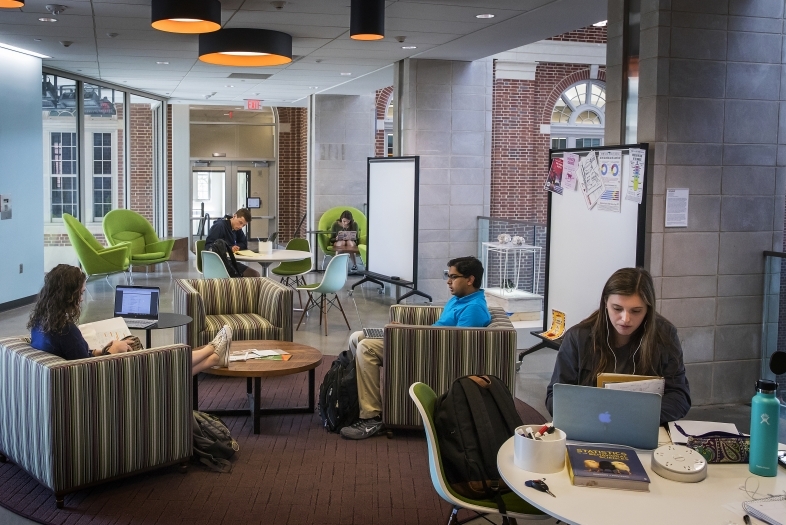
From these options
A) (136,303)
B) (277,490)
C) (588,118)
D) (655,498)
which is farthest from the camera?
(588,118)

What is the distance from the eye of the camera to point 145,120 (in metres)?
16.0

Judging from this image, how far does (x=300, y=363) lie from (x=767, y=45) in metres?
3.84

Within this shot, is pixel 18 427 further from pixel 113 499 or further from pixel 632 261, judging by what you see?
pixel 632 261

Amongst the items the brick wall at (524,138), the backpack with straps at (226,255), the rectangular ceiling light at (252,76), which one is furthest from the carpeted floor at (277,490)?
the brick wall at (524,138)

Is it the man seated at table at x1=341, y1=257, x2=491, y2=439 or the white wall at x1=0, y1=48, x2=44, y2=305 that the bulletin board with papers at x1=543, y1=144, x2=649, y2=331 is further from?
the white wall at x1=0, y1=48, x2=44, y2=305

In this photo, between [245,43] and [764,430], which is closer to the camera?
[764,430]

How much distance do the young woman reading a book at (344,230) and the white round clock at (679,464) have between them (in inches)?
391

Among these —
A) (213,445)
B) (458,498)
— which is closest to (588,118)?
(213,445)

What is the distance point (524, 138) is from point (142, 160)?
290 inches

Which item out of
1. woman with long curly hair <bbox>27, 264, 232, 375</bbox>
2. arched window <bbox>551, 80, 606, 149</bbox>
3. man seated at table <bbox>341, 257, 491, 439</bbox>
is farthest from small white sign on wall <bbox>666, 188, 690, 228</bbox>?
arched window <bbox>551, 80, 606, 149</bbox>

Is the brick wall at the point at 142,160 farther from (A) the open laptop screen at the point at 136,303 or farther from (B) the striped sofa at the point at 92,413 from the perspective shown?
(B) the striped sofa at the point at 92,413

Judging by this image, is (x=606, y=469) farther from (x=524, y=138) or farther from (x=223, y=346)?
(x=524, y=138)

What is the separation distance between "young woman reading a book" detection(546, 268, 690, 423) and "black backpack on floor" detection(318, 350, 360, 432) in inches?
88.1

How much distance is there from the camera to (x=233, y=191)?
795 inches
